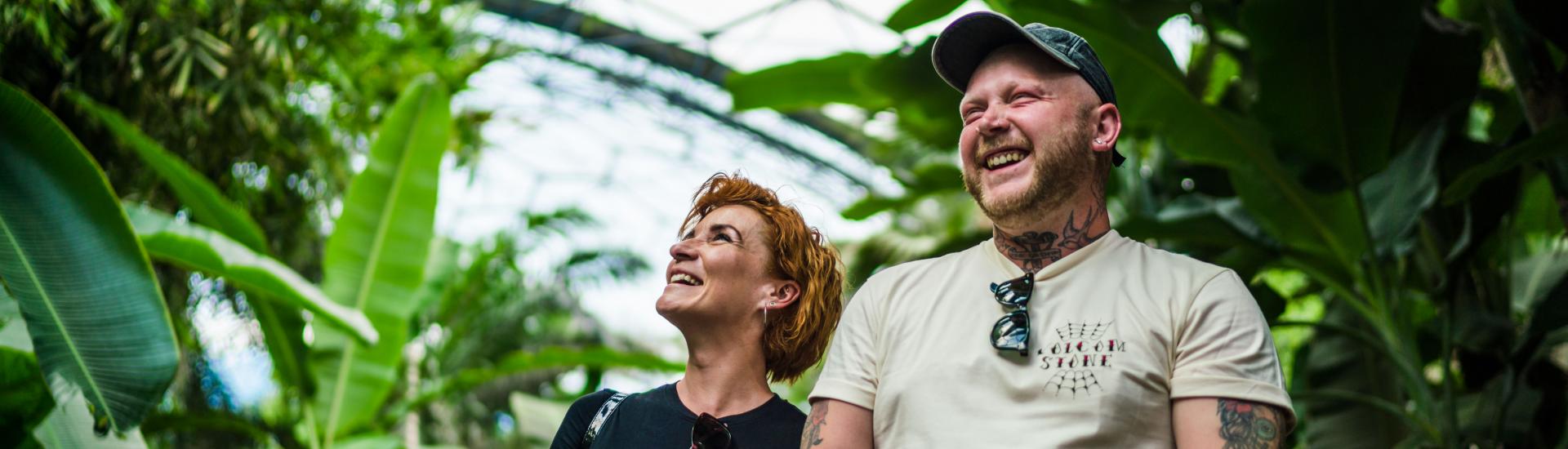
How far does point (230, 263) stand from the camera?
351cm

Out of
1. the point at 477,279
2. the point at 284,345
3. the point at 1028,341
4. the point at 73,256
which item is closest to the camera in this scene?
the point at 1028,341

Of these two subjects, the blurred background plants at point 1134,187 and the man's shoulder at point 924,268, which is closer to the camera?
the man's shoulder at point 924,268

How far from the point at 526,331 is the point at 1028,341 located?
31.5 ft

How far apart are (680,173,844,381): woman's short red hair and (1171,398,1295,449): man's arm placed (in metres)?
0.99

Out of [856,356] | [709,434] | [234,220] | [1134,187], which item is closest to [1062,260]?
[856,356]

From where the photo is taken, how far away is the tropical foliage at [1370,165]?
3.05 meters

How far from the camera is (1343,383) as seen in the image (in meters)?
3.97

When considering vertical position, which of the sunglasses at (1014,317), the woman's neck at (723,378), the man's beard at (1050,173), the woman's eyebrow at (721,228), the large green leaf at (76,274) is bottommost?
the large green leaf at (76,274)

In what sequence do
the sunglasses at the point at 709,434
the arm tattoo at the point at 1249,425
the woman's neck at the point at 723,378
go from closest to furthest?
the arm tattoo at the point at 1249,425
the sunglasses at the point at 709,434
the woman's neck at the point at 723,378

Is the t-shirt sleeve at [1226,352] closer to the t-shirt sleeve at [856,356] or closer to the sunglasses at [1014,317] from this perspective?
the sunglasses at [1014,317]

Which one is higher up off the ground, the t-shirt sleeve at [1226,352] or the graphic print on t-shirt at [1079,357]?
the t-shirt sleeve at [1226,352]

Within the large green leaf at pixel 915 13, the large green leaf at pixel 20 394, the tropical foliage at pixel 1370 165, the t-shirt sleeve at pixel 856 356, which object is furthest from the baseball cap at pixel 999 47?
the large green leaf at pixel 20 394

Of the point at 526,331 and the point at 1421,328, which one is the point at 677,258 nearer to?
the point at 1421,328

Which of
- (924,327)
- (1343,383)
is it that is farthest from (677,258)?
(1343,383)
